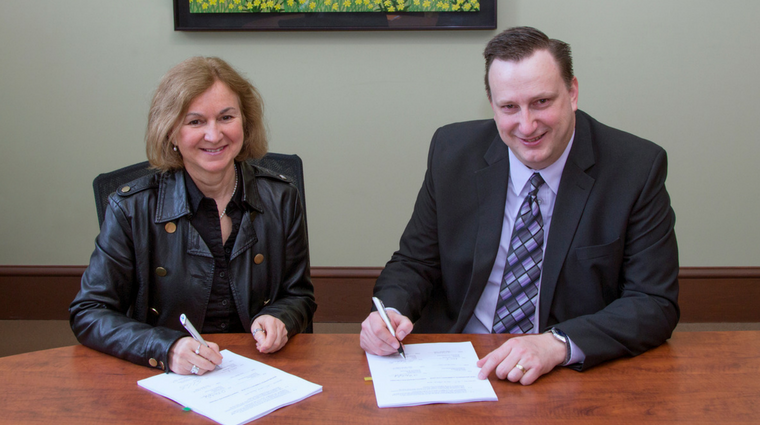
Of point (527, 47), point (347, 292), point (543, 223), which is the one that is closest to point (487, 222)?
point (543, 223)

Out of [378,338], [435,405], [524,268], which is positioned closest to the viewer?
[435,405]

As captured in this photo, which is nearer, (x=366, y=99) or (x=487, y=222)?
(x=487, y=222)

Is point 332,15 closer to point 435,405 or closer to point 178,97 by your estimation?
point 178,97

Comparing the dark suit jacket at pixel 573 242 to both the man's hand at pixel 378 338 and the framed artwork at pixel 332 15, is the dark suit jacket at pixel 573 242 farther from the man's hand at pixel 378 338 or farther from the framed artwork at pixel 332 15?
the framed artwork at pixel 332 15

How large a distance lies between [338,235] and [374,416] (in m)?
2.30

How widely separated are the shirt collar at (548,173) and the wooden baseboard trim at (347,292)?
1.73m

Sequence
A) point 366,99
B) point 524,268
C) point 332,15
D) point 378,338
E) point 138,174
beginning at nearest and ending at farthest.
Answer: point 378,338
point 524,268
point 138,174
point 332,15
point 366,99

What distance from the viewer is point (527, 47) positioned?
160cm

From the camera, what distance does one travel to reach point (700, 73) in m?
3.19

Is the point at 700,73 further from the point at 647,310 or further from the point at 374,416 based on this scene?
the point at 374,416

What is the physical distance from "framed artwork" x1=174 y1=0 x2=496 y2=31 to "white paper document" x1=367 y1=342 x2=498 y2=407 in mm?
2066

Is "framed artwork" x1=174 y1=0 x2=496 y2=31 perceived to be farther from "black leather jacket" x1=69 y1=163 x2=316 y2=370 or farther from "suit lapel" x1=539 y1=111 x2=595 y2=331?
"suit lapel" x1=539 y1=111 x2=595 y2=331

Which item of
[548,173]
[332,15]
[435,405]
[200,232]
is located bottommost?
[435,405]

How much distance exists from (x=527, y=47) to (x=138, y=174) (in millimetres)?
1169
